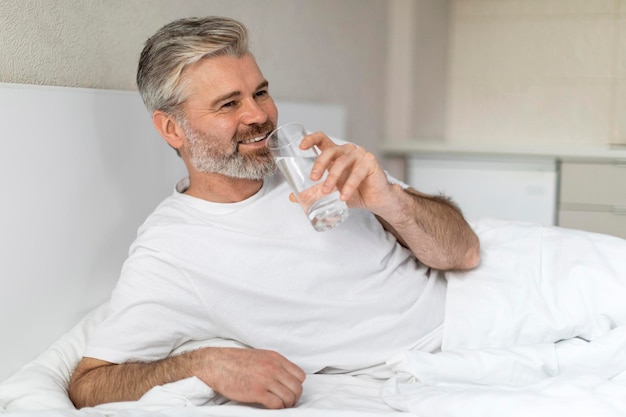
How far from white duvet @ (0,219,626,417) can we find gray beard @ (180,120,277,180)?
0.40 m

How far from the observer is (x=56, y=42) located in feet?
5.90

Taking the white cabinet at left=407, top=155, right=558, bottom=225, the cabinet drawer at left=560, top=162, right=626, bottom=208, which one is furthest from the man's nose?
the cabinet drawer at left=560, top=162, right=626, bottom=208

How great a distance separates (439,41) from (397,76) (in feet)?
1.08

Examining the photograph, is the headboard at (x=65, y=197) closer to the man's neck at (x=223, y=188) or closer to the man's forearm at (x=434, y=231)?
the man's neck at (x=223, y=188)

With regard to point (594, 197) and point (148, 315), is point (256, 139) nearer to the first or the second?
point (148, 315)

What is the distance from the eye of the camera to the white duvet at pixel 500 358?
124 cm

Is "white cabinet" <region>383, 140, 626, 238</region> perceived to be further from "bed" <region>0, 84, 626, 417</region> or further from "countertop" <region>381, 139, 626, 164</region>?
"bed" <region>0, 84, 626, 417</region>

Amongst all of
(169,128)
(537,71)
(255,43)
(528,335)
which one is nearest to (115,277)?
(169,128)

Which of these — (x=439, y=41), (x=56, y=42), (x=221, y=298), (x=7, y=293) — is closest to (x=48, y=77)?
(x=56, y=42)

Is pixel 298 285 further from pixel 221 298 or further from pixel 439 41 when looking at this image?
pixel 439 41

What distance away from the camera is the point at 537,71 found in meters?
3.89

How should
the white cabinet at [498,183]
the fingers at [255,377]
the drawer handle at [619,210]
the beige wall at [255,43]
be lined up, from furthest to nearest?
the white cabinet at [498,183], the drawer handle at [619,210], the beige wall at [255,43], the fingers at [255,377]

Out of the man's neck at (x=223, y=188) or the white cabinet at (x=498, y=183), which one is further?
the white cabinet at (x=498, y=183)

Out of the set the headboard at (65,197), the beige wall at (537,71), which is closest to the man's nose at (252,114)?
the headboard at (65,197)
